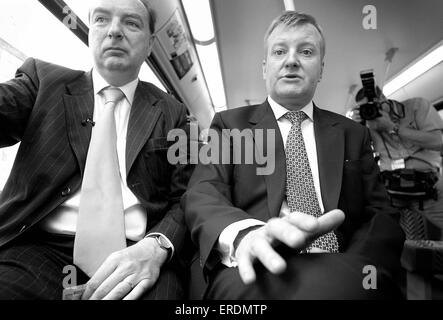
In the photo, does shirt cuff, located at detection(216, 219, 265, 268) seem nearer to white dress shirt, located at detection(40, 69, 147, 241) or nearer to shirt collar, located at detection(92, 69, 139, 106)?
white dress shirt, located at detection(40, 69, 147, 241)

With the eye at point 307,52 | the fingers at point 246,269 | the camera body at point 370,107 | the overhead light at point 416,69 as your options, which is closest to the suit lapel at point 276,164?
the eye at point 307,52

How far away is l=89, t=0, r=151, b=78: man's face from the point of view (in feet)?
3.32

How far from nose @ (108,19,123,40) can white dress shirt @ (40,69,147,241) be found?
0.17 metres

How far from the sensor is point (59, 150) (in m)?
0.91

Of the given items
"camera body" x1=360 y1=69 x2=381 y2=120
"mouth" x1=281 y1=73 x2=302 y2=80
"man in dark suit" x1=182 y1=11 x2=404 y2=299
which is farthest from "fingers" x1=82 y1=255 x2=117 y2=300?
"camera body" x1=360 y1=69 x2=381 y2=120

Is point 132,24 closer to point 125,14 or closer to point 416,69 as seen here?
point 125,14

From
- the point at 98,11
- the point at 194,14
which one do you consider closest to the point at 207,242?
the point at 98,11

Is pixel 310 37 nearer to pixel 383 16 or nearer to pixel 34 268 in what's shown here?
pixel 34 268

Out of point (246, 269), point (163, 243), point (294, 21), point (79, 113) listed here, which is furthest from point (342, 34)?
point (246, 269)

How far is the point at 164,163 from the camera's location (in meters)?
1.07

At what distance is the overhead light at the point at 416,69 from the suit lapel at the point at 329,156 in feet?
11.2

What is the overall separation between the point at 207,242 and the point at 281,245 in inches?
8.4

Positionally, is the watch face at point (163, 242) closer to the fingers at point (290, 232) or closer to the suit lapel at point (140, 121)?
the suit lapel at point (140, 121)

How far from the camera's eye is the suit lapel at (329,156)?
950mm
